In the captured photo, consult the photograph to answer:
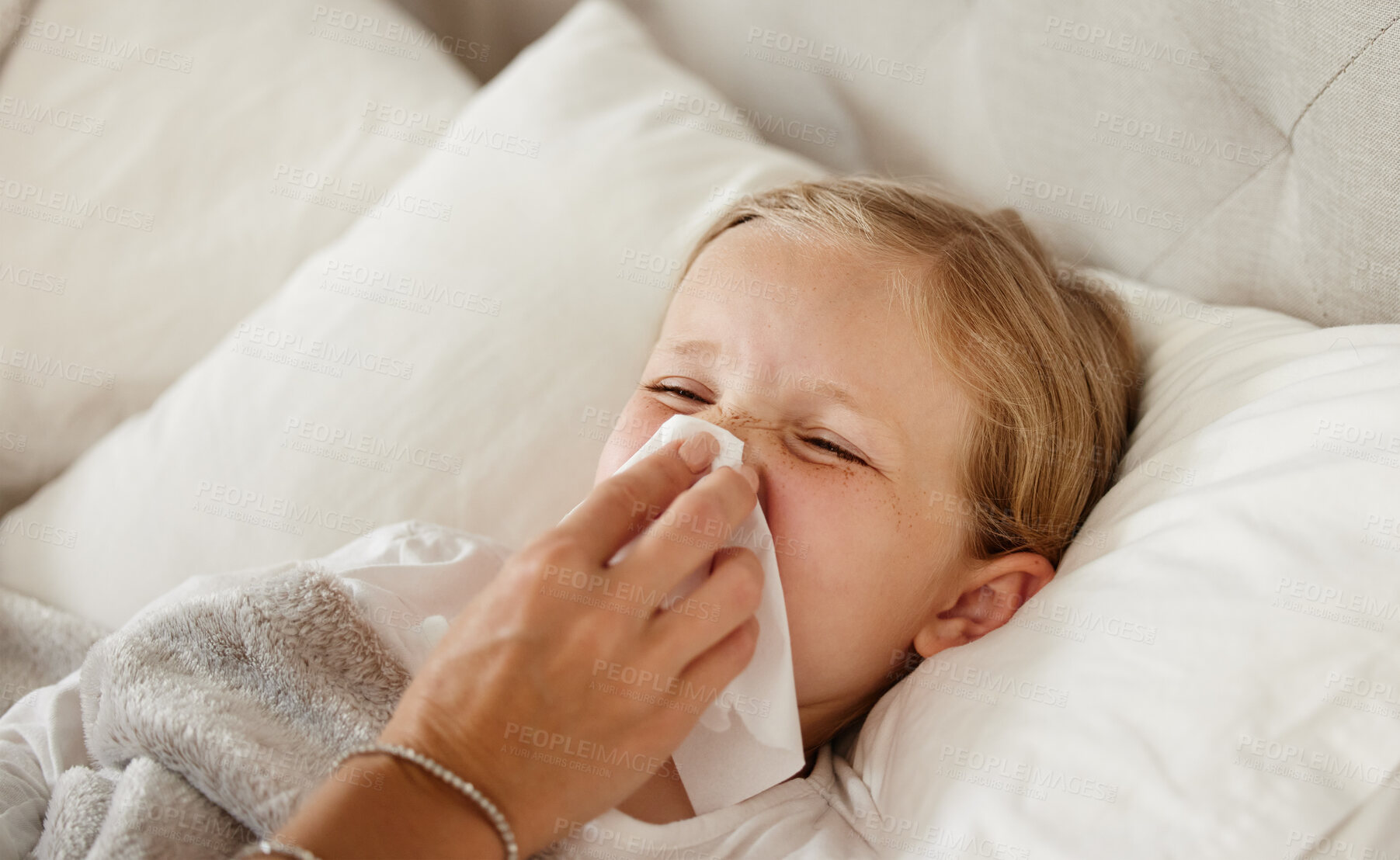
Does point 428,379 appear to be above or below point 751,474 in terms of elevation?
below

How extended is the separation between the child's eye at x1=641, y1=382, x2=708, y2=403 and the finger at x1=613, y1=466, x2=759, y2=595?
0.83 feet

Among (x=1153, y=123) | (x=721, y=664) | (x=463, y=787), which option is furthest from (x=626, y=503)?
(x=1153, y=123)

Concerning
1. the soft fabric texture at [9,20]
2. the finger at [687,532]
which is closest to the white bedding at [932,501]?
the finger at [687,532]

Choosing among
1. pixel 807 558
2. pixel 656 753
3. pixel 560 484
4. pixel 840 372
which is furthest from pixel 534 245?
pixel 656 753

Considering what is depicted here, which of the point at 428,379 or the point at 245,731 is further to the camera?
the point at 428,379

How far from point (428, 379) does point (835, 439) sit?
0.72 metres

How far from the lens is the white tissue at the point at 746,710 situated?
1.02 meters

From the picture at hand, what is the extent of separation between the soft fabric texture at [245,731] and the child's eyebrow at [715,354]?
42 centimetres

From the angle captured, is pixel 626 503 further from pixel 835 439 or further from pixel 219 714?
pixel 219 714

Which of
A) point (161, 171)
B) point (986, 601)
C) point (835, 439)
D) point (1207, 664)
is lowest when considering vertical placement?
point (986, 601)

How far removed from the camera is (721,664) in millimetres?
938

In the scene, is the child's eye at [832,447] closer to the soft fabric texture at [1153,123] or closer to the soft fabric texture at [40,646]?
the soft fabric texture at [1153,123]

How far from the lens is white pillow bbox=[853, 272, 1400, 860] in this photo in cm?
86

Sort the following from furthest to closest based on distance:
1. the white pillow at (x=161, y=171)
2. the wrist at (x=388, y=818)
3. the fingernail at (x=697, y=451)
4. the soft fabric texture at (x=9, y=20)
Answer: the soft fabric texture at (x=9, y=20) → the white pillow at (x=161, y=171) → the fingernail at (x=697, y=451) → the wrist at (x=388, y=818)
